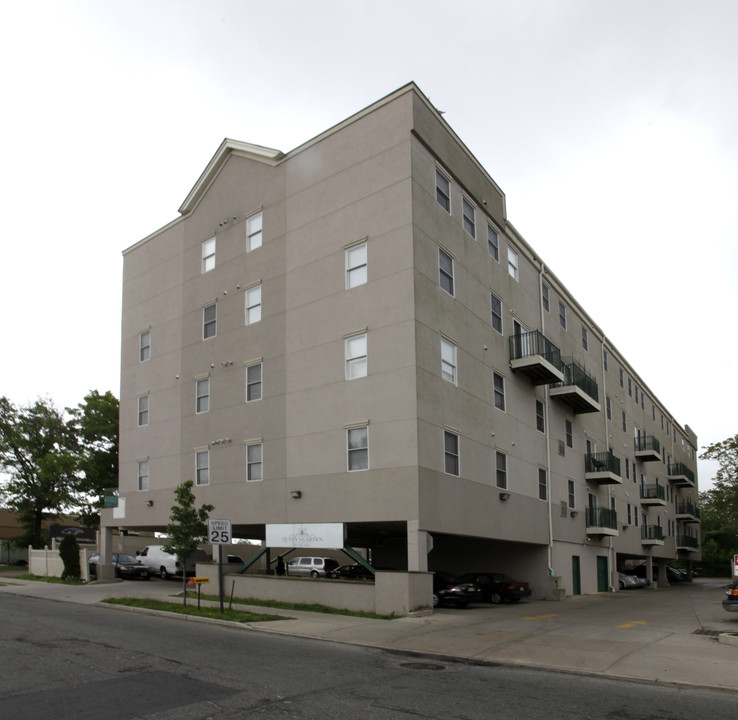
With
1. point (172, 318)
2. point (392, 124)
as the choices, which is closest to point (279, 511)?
point (172, 318)

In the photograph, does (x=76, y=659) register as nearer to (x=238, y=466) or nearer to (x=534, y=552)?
(x=238, y=466)

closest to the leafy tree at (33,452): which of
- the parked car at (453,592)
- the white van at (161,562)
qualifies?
the white van at (161,562)

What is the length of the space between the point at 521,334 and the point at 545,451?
5.51 m

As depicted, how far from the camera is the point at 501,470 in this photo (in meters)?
27.8

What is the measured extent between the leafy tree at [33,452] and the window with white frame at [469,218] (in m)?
30.1

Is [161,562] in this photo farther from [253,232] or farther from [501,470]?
[501,470]

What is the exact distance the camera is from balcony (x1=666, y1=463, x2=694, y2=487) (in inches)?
2480

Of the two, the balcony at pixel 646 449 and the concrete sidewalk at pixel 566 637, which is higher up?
the balcony at pixel 646 449

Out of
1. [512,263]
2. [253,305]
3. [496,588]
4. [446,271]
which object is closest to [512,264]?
[512,263]

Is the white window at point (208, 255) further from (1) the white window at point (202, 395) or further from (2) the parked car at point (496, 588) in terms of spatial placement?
(2) the parked car at point (496, 588)

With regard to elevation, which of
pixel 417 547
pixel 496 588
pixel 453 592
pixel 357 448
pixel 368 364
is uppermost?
pixel 368 364

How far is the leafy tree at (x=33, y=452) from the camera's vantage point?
46.4m

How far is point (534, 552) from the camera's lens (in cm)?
3148

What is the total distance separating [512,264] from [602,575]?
18.6 meters
